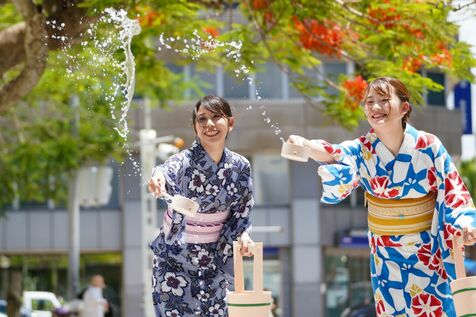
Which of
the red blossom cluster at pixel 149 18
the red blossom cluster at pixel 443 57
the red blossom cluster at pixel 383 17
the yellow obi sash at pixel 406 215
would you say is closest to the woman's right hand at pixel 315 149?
the yellow obi sash at pixel 406 215

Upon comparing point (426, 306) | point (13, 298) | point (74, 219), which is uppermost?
point (74, 219)

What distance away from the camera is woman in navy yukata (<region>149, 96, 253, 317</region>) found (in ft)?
25.7

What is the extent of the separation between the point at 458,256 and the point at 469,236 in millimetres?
129

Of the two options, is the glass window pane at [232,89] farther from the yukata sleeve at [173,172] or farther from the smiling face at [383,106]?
the smiling face at [383,106]

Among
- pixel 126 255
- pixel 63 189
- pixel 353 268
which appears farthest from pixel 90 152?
pixel 353 268

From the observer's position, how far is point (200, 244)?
7871 millimetres

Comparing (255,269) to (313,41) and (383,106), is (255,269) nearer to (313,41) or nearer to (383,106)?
(383,106)

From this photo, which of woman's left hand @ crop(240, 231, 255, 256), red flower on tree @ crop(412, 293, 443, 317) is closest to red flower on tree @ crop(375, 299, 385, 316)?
red flower on tree @ crop(412, 293, 443, 317)

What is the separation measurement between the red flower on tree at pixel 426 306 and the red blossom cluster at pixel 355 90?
253 inches

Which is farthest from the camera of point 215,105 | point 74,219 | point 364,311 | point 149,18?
point 74,219

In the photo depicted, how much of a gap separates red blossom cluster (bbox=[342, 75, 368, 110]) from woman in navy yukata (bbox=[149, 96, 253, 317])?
5.77m

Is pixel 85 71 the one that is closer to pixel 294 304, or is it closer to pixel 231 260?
pixel 231 260

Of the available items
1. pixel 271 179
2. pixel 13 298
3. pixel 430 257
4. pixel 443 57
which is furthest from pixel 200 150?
pixel 271 179

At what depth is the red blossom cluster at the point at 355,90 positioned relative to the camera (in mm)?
13594
